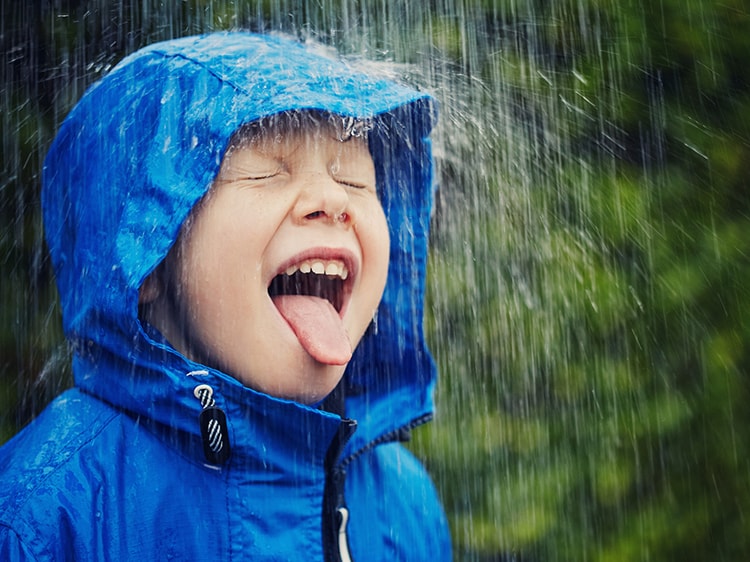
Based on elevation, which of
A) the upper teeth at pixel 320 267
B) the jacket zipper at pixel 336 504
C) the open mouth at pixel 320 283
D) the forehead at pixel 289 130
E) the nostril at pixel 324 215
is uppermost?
the forehead at pixel 289 130

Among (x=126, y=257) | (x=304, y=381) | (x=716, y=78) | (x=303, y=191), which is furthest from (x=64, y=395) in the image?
(x=716, y=78)

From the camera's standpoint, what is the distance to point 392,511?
1.90 m

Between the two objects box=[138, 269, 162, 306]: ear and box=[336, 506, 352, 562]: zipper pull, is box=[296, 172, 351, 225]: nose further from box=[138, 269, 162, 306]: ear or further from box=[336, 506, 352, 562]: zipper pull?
box=[336, 506, 352, 562]: zipper pull

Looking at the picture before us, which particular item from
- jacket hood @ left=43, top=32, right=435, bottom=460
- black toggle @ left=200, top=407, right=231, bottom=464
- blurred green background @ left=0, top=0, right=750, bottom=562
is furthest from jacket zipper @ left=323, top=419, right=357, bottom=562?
blurred green background @ left=0, top=0, right=750, bottom=562

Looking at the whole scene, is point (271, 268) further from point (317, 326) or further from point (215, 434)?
point (215, 434)

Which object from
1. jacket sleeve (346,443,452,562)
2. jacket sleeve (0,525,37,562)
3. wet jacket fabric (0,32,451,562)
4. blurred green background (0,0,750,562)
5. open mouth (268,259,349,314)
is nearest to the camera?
jacket sleeve (0,525,37,562)

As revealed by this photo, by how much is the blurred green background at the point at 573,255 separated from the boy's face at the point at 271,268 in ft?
3.19

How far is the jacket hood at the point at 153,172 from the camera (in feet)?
5.22

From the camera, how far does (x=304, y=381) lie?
162cm

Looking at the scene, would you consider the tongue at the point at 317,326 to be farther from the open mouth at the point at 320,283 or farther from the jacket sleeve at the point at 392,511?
the jacket sleeve at the point at 392,511

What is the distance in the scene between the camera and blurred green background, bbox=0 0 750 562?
2.63 meters

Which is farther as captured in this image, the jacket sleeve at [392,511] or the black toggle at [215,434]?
the jacket sleeve at [392,511]

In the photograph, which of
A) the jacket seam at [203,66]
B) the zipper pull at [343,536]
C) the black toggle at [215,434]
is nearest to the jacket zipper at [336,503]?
the zipper pull at [343,536]

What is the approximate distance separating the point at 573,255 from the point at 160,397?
4.90ft
